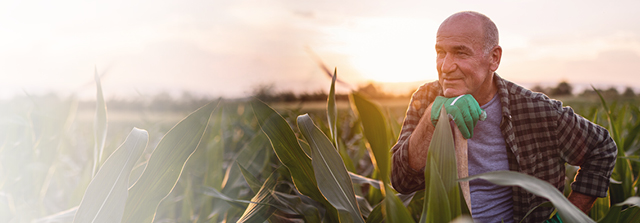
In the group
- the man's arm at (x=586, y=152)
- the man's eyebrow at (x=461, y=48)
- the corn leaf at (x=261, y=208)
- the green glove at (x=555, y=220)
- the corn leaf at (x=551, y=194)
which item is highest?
the man's eyebrow at (x=461, y=48)

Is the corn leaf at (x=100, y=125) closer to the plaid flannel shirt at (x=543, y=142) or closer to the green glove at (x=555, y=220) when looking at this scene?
the plaid flannel shirt at (x=543, y=142)

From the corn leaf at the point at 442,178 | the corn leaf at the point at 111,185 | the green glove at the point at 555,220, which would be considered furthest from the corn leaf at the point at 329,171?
the green glove at the point at 555,220

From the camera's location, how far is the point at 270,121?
1.55ft

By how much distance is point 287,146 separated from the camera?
489 mm

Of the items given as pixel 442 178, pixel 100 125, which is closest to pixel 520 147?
pixel 442 178

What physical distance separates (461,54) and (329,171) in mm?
341

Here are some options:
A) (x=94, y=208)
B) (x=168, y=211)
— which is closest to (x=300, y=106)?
(x=168, y=211)

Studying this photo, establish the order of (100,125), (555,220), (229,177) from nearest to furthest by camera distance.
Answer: (100,125)
(555,220)
(229,177)

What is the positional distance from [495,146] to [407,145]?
232mm

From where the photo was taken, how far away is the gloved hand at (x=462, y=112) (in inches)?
21.7

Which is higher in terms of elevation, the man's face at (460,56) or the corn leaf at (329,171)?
the man's face at (460,56)

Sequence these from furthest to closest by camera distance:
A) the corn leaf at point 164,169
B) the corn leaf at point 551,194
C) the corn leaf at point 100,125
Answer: the corn leaf at point 100,125 → the corn leaf at point 164,169 → the corn leaf at point 551,194

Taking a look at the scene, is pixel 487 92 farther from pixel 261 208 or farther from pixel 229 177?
pixel 229 177

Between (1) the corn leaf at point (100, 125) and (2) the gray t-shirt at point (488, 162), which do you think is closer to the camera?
(1) the corn leaf at point (100, 125)
